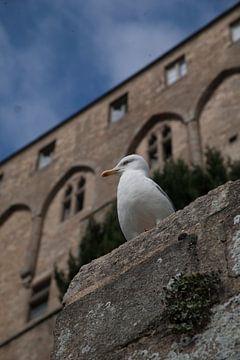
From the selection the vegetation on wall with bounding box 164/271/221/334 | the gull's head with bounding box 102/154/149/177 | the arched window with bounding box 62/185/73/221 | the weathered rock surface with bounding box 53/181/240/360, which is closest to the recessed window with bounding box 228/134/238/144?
the arched window with bounding box 62/185/73/221

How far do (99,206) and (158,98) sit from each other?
4.89 m

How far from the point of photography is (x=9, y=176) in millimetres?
27344

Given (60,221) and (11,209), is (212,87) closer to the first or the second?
(60,221)

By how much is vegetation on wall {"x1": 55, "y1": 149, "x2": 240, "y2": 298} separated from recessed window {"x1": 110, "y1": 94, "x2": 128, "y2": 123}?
9.97m

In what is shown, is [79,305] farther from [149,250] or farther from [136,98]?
[136,98]

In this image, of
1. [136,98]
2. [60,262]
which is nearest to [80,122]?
[136,98]

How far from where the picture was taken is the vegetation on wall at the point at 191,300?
293 centimetres

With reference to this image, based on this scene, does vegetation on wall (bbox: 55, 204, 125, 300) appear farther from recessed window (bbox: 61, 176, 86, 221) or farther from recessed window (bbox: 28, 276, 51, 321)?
recessed window (bbox: 61, 176, 86, 221)

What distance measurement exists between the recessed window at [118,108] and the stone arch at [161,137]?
2.12m

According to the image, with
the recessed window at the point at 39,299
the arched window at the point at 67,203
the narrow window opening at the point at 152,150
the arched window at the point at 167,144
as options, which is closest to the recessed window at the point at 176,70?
the narrow window opening at the point at 152,150

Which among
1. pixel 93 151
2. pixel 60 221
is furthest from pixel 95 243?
pixel 93 151

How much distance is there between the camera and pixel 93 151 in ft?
79.2

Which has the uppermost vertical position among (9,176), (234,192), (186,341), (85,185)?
(9,176)

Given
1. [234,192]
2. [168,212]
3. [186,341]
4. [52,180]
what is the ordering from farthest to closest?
[52,180] < [168,212] < [234,192] < [186,341]
